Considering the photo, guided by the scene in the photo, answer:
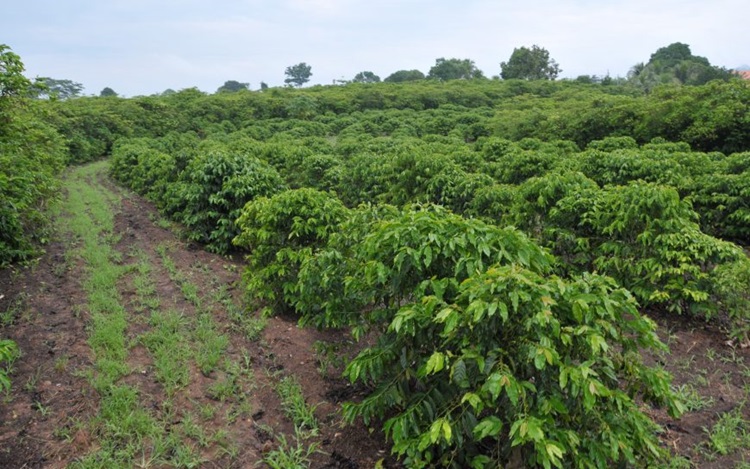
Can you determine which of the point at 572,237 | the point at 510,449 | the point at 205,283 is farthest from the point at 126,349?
the point at 572,237

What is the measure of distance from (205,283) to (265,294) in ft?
4.66

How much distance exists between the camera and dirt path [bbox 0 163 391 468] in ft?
9.95

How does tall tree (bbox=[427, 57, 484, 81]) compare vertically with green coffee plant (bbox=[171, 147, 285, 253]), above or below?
above

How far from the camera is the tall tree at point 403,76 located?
6644cm

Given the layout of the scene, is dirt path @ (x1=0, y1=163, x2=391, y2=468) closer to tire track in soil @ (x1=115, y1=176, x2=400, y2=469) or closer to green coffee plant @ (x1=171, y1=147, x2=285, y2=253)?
tire track in soil @ (x1=115, y1=176, x2=400, y2=469)

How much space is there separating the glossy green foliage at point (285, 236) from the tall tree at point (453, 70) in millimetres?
59915

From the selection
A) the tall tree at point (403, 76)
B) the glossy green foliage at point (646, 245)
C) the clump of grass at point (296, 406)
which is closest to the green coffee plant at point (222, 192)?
the clump of grass at point (296, 406)

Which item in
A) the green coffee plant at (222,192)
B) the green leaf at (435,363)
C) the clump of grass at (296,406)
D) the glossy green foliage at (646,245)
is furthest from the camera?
the green coffee plant at (222,192)

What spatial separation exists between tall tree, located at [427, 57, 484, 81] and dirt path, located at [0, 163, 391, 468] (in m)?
60.6

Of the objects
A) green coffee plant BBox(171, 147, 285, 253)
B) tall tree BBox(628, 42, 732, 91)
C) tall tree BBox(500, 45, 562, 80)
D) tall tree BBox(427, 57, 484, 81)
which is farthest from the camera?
tall tree BBox(427, 57, 484, 81)

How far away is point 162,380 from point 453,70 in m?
64.9

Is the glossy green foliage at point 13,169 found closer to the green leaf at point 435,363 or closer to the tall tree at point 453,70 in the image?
the green leaf at point 435,363

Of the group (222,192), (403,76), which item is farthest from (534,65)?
(222,192)

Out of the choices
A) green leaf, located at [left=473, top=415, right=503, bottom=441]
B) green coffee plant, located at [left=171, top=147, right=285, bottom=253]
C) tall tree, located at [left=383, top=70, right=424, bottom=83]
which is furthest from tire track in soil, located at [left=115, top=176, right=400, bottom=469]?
tall tree, located at [left=383, top=70, right=424, bottom=83]
